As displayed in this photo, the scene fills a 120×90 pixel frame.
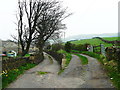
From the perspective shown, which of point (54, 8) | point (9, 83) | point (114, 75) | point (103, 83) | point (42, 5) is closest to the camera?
point (103, 83)

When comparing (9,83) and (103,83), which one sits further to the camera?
(9,83)

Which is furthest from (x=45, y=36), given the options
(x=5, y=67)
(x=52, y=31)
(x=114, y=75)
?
(x=114, y=75)

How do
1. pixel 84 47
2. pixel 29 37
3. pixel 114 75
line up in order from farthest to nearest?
pixel 84 47 → pixel 29 37 → pixel 114 75

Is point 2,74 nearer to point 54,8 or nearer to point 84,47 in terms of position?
point 54,8

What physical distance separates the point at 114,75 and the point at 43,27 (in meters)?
20.8

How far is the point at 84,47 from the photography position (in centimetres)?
2958

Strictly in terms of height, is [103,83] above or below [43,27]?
below

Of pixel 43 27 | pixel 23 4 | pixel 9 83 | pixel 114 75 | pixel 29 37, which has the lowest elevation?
pixel 9 83

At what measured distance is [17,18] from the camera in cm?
2314

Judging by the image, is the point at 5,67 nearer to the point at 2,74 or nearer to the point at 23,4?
the point at 2,74

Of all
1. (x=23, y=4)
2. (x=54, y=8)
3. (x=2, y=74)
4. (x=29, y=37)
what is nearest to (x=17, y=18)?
(x=23, y=4)

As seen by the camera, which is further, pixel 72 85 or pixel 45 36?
pixel 45 36

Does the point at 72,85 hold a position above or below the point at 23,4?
below

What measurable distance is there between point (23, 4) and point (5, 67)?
14.3 meters
